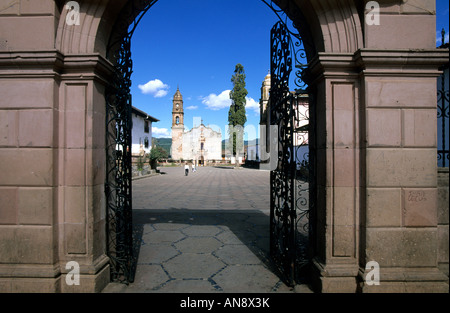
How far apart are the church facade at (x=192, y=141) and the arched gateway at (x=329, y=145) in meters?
45.7

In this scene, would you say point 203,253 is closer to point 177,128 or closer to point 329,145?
point 329,145

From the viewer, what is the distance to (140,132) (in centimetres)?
3180

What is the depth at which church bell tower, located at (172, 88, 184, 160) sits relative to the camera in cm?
4866

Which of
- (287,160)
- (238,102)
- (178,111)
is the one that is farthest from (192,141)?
(287,160)

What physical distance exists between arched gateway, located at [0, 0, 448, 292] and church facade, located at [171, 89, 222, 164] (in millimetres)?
45665

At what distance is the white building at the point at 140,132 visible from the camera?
95.6 ft

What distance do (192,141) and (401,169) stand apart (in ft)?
158

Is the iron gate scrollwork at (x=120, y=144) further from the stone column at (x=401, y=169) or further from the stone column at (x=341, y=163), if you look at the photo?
the stone column at (x=401, y=169)

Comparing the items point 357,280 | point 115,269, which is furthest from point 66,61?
point 357,280

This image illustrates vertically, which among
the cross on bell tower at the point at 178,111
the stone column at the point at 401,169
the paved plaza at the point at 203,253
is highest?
the cross on bell tower at the point at 178,111

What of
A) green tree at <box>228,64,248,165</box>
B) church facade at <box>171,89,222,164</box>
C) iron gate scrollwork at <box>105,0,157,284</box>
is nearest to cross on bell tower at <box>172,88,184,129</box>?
church facade at <box>171,89,222,164</box>

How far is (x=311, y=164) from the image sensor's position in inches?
105

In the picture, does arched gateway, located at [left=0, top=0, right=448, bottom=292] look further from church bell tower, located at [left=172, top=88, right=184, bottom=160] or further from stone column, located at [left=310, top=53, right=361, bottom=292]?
church bell tower, located at [left=172, top=88, right=184, bottom=160]

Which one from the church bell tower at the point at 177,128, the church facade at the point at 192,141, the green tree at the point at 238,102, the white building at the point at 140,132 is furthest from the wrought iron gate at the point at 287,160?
the church bell tower at the point at 177,128
